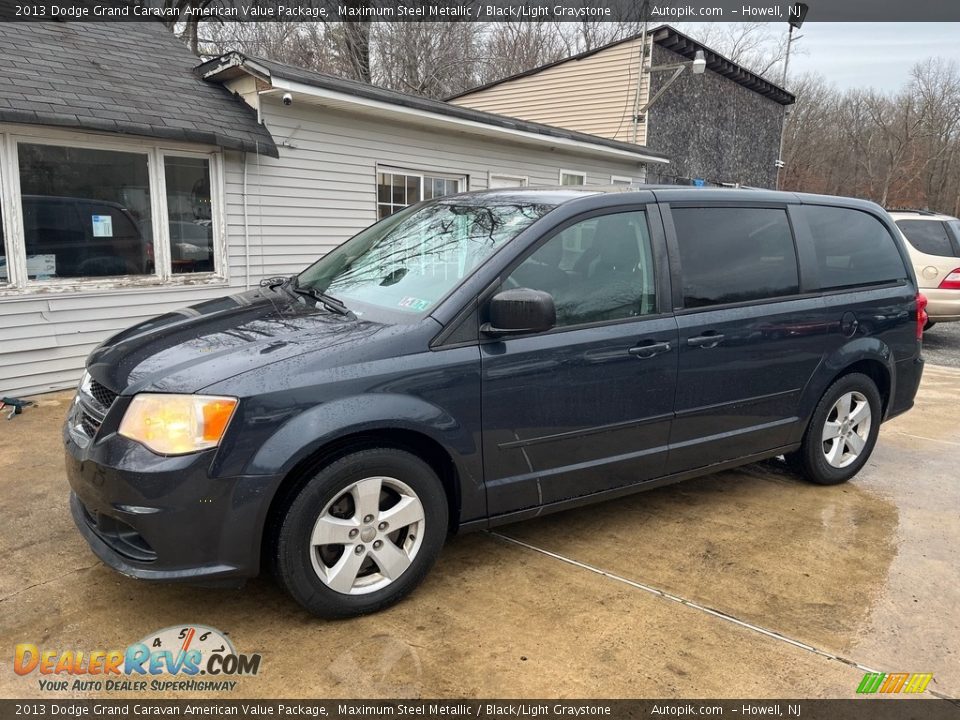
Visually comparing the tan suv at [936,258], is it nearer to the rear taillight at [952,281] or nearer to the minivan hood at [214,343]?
the rear taillight at [952,281]

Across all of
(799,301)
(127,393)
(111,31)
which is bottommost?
(127,393)

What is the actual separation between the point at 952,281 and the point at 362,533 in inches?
399

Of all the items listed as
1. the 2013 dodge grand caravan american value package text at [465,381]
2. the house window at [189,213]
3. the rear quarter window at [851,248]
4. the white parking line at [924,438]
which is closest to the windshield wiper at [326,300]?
the 2013 dodge grand caravan american value package text at [465,381]

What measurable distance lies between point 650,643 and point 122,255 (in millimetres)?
5908

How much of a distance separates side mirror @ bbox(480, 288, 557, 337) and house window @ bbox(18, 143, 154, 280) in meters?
4.96

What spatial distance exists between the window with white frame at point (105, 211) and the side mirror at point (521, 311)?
4945 mm

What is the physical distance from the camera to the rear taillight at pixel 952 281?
959cm

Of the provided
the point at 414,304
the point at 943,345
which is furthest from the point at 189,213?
the point at 943,345

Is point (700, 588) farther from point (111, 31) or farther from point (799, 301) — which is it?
point (111, 31)

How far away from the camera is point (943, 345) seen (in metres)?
10.4

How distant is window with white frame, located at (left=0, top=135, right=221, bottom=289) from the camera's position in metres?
5.73

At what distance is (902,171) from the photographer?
35625 mm

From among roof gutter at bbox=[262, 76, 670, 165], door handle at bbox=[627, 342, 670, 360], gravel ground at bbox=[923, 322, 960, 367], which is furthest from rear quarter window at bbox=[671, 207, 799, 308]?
gravel ground at bbox=[923, 322, 960, 367]

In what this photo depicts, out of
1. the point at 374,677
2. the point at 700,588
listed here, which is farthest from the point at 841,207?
the point at 374,677
